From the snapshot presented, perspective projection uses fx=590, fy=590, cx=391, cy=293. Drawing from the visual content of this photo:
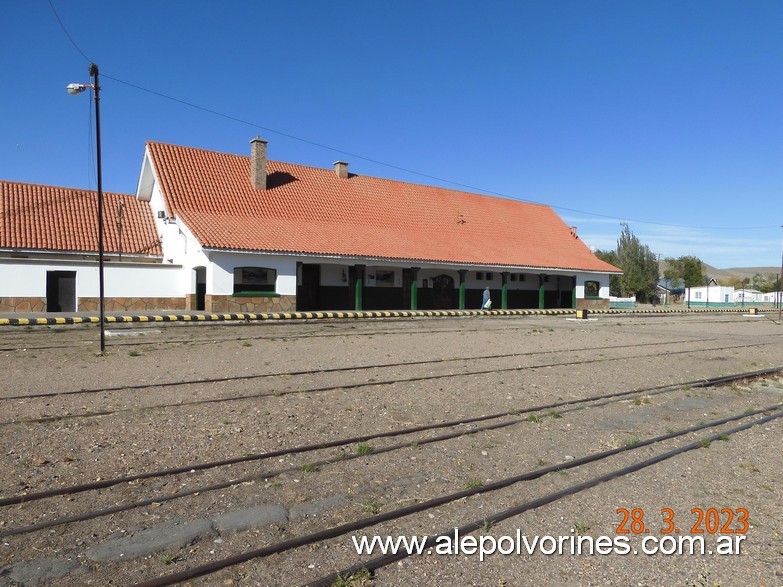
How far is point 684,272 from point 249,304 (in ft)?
279

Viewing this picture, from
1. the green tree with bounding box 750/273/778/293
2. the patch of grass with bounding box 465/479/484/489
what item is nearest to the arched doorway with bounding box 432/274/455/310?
the patch of grass with bounding box 465/479/484/489

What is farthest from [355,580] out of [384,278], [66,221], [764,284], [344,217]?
[764,284]

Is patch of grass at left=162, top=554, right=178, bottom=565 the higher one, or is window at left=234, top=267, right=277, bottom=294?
window at left=234, top=267, right=277, bottom=294

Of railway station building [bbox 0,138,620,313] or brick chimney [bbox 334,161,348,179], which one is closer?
railway station building [bbox 0,138,620,313]

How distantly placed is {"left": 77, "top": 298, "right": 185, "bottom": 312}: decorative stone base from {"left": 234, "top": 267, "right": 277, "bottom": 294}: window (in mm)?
3438

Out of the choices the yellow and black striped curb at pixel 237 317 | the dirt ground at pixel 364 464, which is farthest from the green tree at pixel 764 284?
the dirt ground at pixel 364 464

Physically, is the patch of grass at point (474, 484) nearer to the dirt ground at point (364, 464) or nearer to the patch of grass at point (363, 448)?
the dirt ground at point (364, 464)

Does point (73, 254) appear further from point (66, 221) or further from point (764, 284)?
point (764, 284)

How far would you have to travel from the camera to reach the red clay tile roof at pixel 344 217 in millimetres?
28719

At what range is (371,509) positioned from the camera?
16.1ft

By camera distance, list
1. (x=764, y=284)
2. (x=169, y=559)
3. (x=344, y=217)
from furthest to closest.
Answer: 1. (x=764, y=284)
2. (x=344, y=217)
3. (x=169, y=559)

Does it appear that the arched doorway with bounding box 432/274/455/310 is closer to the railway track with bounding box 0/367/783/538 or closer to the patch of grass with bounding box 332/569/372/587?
the railway track with bounding box 0/367/783/538

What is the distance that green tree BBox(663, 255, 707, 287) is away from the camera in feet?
298

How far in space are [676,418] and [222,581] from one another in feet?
23.2
